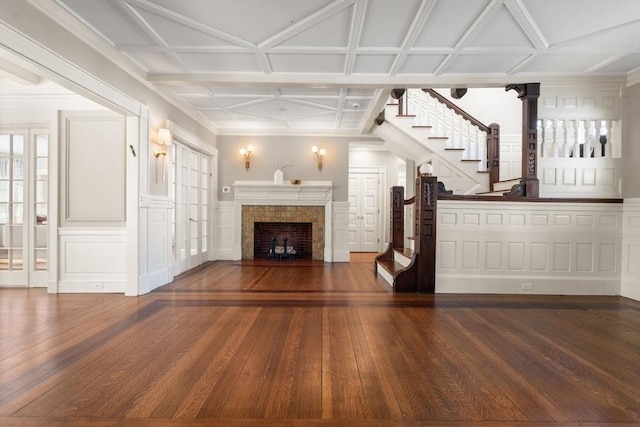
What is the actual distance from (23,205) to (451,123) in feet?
22.3

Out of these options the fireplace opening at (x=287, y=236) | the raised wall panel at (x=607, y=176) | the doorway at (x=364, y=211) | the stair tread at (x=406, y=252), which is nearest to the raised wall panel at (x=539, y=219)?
the raised wall panel at (x=607, y=176)

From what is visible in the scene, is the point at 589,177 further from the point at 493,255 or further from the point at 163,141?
the point at 163,141

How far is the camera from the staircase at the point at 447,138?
5957 millimetres

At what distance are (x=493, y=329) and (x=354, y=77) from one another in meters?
3.33

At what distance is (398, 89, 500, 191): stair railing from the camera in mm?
6156

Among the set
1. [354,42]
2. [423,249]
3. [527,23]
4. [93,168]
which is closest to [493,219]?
[423,249]

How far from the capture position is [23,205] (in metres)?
4.79

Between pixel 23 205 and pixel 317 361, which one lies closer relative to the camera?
pixel 317 361

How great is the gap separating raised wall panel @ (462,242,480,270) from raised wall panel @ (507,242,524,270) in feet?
1.40

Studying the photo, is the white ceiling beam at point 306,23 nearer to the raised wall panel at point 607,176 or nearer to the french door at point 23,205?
the french door at point 23,205

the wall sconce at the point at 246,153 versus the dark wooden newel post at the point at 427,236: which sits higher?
the wall sconce at the point at 246,153

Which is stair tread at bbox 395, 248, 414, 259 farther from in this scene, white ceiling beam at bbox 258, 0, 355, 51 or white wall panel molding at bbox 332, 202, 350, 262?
white ceiling beam at bbox 258, 0, 355, 51

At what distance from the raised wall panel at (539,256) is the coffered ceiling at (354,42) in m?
2.19

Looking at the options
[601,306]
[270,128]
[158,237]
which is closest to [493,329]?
[601,306]
